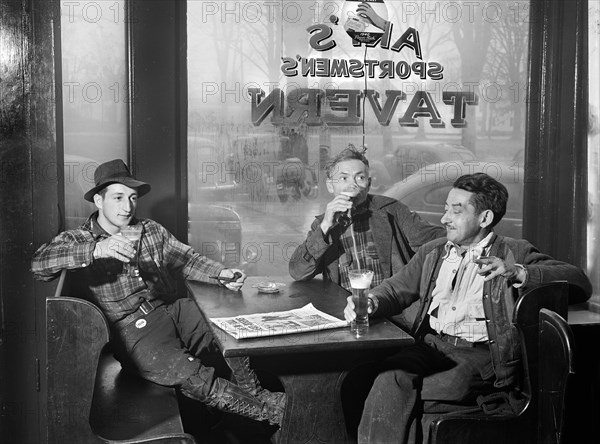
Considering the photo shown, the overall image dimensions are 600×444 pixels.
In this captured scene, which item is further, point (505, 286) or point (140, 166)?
point (140, 166)

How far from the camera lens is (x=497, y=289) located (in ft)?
9.80

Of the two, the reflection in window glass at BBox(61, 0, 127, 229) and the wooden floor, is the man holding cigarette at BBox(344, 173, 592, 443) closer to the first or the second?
the wooden floor

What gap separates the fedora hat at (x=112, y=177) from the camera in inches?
124

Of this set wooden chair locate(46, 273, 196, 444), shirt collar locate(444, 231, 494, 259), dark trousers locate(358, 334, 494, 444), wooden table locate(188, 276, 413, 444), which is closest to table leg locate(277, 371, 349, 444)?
wooden table locate(188, 276, 413, 444)

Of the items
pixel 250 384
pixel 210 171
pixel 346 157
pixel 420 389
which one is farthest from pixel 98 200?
pixel 420 389

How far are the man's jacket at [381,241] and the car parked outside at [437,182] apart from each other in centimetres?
17

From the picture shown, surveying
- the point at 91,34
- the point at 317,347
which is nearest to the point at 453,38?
the point at 91,34

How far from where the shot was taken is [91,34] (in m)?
3.36

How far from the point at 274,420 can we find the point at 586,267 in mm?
1888

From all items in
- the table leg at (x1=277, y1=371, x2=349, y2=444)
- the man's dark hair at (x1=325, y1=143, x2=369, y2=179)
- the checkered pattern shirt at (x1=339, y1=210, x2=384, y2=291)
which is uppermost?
the man's dark hair at (x1=325, y1=143, x2=369, y2=179)

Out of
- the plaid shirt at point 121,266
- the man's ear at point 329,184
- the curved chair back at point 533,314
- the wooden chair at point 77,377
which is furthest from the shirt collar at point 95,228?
the curved chair back at point 533,314

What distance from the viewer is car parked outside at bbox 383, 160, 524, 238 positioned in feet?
12.4

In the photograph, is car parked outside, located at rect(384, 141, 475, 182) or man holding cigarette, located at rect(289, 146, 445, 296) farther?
car parked outside, located at rect(384, 141, 475, 182)

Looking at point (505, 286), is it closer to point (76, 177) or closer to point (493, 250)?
point (493, 250)
